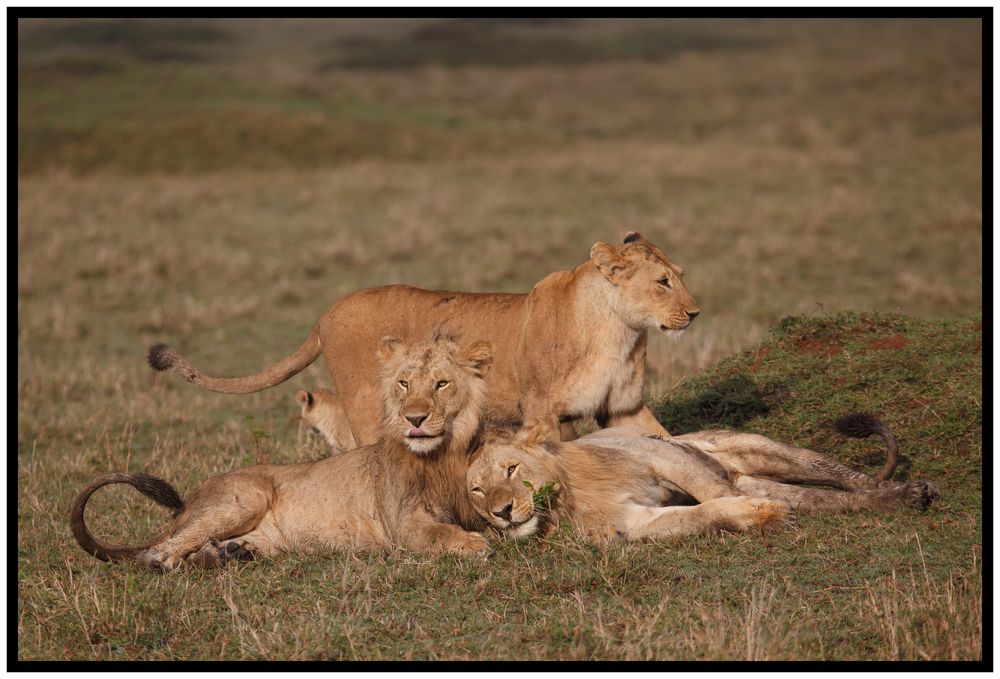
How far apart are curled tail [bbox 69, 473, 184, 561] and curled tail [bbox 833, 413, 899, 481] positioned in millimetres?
3652

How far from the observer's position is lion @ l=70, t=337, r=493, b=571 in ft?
19.8

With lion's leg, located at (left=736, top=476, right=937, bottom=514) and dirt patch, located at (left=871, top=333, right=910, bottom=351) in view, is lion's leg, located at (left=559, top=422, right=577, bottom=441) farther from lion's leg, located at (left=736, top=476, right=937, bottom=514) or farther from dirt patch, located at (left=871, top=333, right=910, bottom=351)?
dirt patch, located at (left=871, top=333, right=910, bottom=351)

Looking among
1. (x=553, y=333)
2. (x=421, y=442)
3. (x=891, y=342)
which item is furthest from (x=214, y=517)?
(x=891, y=342)

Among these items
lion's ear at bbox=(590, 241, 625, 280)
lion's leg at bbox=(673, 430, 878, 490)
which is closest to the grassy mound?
lion's leg at bbox=(673, 430, 878, 490)

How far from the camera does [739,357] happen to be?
29.3 feet

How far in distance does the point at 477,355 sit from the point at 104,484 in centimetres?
206

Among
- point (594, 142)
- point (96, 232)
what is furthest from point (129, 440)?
point (594, 142)

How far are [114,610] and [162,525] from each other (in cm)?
190

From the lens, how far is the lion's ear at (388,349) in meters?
6.23

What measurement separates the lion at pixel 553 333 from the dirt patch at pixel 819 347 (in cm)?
188

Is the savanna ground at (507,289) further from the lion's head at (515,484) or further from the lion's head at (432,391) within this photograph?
the lion's head at (432,391)

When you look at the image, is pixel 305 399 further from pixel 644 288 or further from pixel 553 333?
pixel 644 288

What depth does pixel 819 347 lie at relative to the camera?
8.71 metres

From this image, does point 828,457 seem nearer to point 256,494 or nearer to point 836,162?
point 256,494
